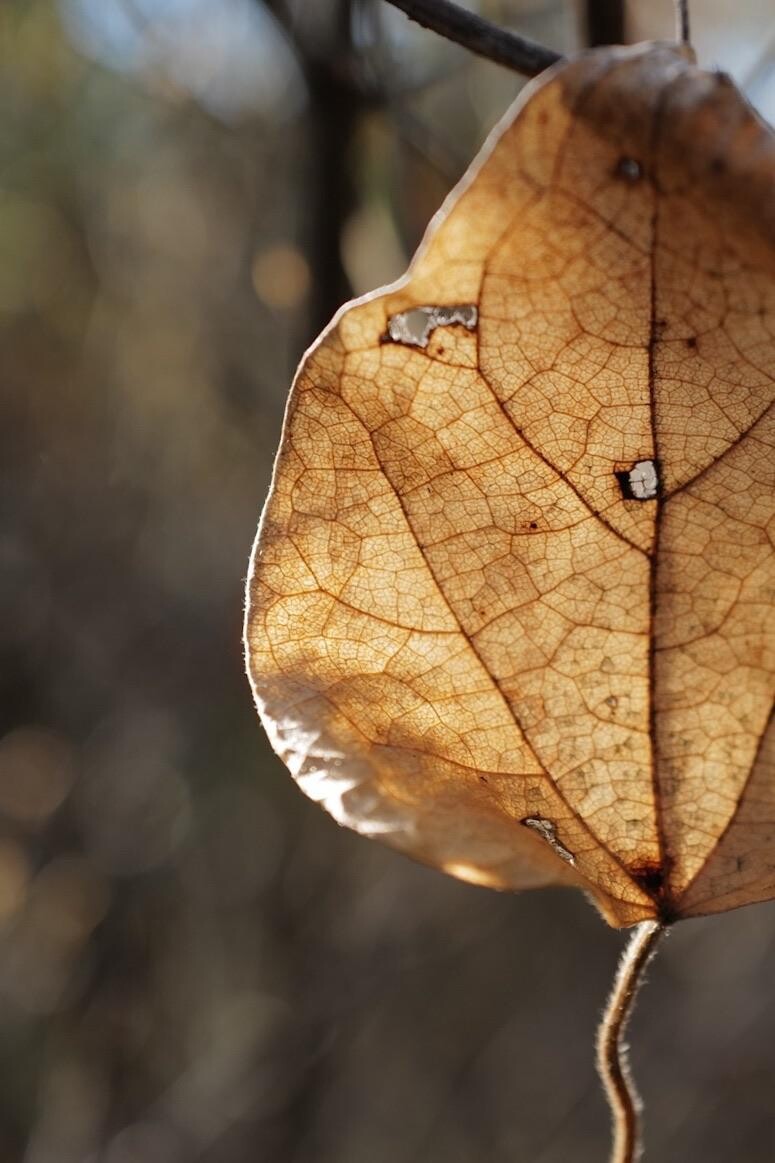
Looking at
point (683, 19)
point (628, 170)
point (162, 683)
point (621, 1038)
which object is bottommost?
point (621, 1038)

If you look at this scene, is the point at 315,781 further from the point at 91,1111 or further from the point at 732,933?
the point at 732,933

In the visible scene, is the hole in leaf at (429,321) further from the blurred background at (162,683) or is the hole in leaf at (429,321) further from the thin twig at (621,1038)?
the blurred background at (162,683)

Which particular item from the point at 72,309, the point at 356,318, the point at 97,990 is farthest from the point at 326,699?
the point at 72,309

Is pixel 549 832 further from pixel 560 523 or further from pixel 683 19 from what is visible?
pixel 683 19

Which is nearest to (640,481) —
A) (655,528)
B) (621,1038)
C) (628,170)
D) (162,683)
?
(655,528)

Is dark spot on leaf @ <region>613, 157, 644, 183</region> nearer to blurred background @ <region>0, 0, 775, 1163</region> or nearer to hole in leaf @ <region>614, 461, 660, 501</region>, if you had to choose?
hole in leaf @ <region>614, 461, 660, 501</region>

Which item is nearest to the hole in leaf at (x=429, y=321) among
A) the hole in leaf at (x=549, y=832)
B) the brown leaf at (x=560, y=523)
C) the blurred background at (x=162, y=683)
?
the brown leaf at (x=560, y=523)
